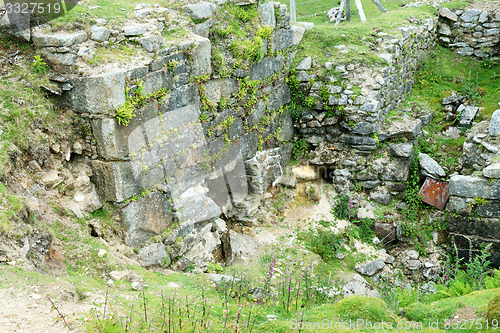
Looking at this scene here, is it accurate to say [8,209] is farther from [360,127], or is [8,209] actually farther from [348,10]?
[348,10]

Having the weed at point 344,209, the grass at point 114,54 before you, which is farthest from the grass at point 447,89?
the grass at point 114,54

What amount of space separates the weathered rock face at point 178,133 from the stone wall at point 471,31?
606cm

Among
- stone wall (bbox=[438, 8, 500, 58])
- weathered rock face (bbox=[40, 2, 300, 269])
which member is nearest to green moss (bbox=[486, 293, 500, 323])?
weathered rock face (bbox=[40, 2, 300, 269])

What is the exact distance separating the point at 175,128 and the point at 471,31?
995 cm

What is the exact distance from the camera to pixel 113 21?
6633mm

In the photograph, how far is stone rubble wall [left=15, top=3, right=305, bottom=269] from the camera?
602 cm

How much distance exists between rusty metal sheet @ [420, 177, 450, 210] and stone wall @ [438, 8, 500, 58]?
5.19 m

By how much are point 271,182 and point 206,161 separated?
228 cm

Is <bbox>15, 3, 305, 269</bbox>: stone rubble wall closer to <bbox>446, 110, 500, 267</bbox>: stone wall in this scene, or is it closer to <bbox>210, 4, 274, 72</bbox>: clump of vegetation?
<bbox>210, 4, 274, 72</bbox>: clump of vegetation

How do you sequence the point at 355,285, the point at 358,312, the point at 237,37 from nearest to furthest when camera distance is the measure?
the point at 358,312 → the point at 355,285 → the point at 237,37

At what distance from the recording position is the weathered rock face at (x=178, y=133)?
606 cm

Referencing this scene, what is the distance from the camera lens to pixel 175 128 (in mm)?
7027

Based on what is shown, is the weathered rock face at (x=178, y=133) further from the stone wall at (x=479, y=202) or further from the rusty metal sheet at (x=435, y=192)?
the stone wall at (x=479, y=202)

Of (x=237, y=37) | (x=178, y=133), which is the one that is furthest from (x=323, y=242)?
(x=237, y=37)
